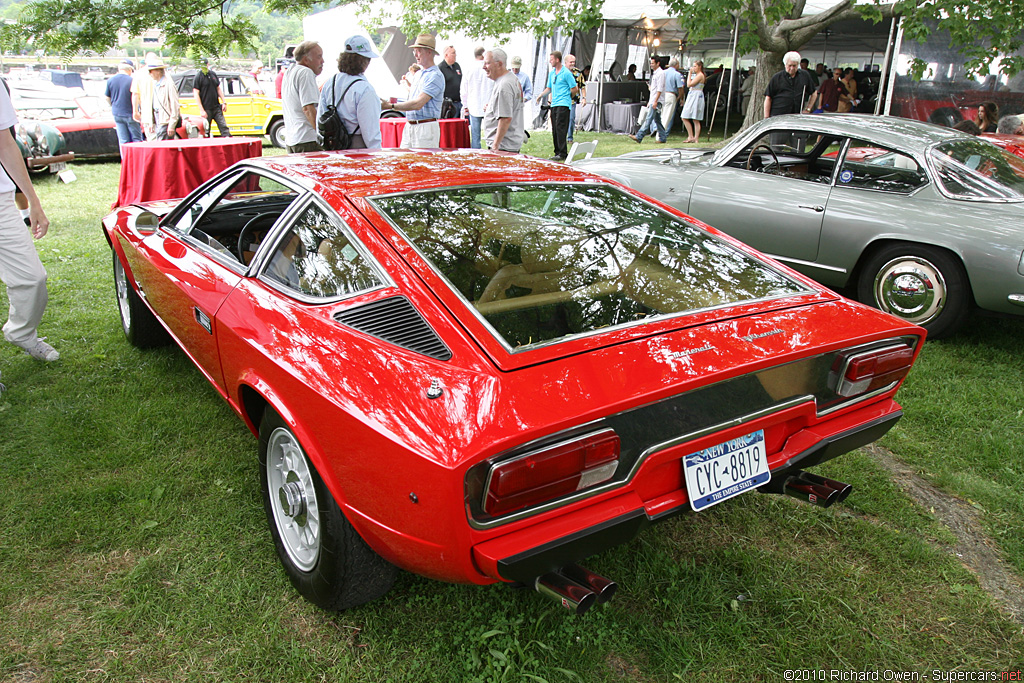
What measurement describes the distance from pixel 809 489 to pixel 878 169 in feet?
10.9

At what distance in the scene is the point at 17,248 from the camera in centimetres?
351

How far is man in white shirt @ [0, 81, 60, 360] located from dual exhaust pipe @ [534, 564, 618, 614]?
131 inches

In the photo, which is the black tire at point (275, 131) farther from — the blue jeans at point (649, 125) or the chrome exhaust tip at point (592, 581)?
the chrome exhaust tip at point (592, 581)

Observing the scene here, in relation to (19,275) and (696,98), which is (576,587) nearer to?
(19,275)

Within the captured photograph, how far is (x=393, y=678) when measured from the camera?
1.90m

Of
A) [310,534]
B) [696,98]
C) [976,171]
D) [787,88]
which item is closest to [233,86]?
[696,98]

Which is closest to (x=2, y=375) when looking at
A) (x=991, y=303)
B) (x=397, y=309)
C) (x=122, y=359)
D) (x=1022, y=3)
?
(x=122, y=359)

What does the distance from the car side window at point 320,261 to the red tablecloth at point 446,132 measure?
275 inches

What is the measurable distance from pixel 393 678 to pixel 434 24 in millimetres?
20552

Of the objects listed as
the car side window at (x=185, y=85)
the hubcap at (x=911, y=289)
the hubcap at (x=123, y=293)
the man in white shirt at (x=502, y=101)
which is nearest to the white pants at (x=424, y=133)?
the man in white shirt at (x=502, y=101)

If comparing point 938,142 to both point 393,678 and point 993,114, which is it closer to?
point 393,678

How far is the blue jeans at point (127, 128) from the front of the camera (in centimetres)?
1016

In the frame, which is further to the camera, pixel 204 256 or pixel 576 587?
pixel 204 256

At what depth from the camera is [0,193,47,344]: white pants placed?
346 cm
